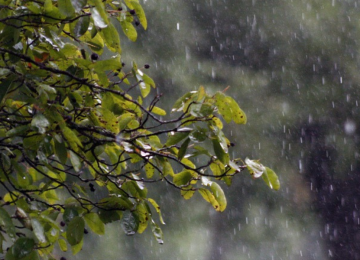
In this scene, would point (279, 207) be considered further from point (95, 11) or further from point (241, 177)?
point (95, 11)

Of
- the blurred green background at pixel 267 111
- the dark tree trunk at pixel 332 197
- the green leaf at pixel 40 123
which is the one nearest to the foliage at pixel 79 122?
the green leaf at pixel 40 123

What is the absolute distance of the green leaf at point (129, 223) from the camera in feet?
3.71

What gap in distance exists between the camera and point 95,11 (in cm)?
92

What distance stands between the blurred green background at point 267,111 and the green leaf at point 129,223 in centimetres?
378

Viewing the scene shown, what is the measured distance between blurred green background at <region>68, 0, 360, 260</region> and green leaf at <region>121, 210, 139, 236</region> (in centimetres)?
378

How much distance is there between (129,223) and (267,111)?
4090 mm

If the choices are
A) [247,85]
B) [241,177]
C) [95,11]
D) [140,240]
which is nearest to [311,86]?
[247,85]

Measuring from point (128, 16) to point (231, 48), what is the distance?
424 centimetres

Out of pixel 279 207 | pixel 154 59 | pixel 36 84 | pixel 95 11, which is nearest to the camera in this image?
pixel 95 11

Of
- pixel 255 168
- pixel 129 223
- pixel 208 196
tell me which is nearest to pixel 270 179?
pixel 255 168

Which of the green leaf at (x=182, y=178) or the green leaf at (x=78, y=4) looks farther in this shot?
the green leaf at (x=182, y=178)

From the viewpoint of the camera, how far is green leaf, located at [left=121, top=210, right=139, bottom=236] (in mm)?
1130

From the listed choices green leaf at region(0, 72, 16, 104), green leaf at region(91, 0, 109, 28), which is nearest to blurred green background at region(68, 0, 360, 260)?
green leaf at region(0, 72, 16, 104)

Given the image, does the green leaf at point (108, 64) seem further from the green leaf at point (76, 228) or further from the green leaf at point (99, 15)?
the green leaf at point (76, 228)
